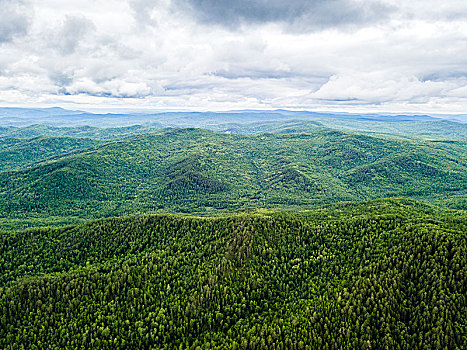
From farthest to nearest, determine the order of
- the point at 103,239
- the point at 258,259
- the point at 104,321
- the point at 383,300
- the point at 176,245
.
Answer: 1. the point at 103,239
2. the point at 176,245
3. the point at 258,259
4. the point at 104,321
5. the point at 383,300

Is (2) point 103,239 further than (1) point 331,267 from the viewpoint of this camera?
Yes

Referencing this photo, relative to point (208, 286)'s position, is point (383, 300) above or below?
above

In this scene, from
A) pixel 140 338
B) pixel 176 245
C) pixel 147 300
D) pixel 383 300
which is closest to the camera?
pixel 383 300

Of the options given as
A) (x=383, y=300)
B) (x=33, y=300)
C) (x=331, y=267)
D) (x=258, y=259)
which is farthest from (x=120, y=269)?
(x=383, y=300)

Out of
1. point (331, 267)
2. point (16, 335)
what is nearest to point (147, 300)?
point (16, 335)

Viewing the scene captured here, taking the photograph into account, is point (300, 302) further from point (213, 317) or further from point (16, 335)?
point (16, 335)

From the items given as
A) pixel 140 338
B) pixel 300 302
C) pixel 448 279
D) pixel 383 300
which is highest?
pixel 448 279
